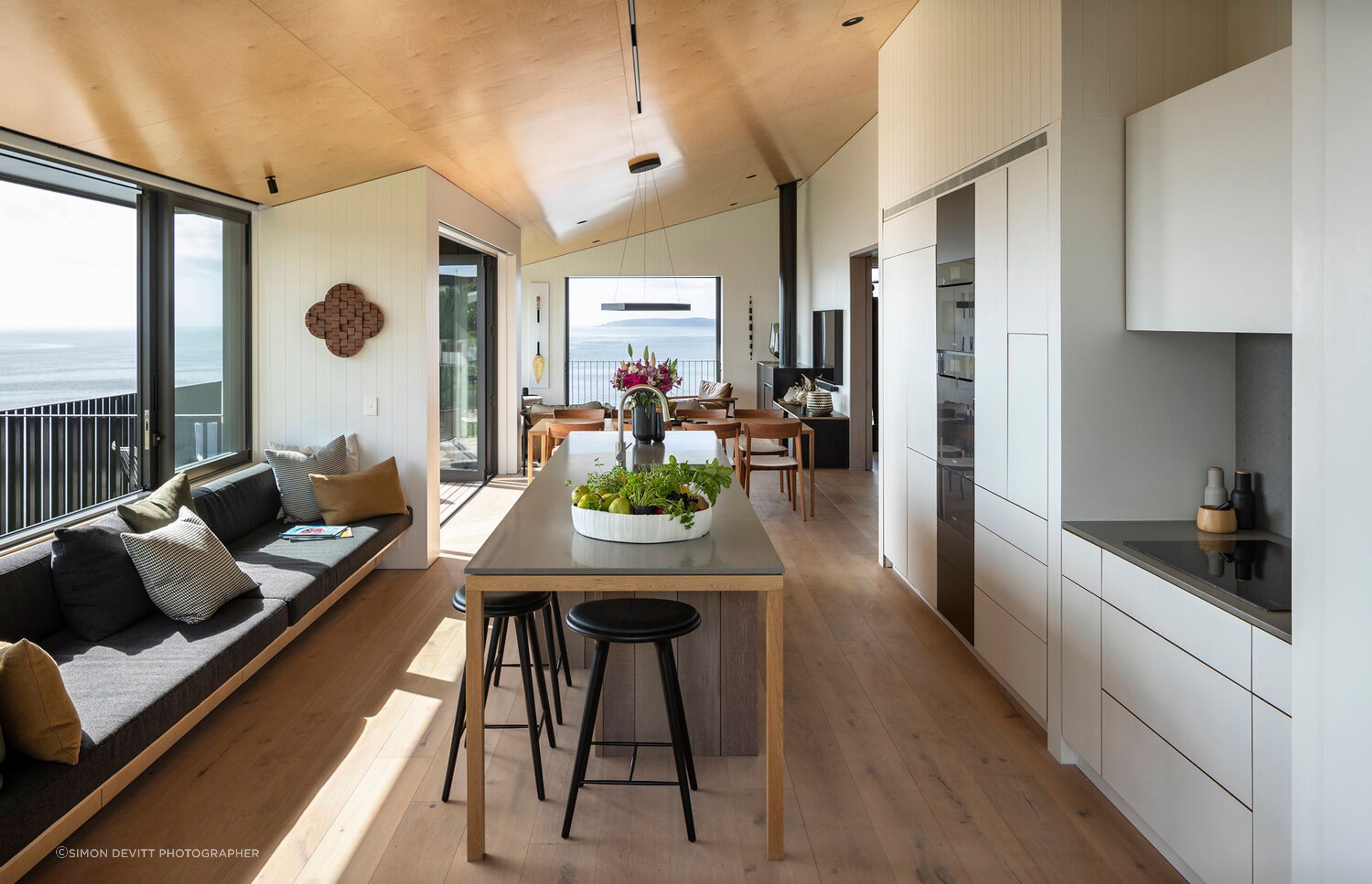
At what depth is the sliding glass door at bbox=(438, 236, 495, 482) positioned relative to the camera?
8484mm

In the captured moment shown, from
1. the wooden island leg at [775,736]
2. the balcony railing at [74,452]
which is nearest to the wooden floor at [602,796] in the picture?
the wooden island leg at [775,736]

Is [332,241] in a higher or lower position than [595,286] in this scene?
lower

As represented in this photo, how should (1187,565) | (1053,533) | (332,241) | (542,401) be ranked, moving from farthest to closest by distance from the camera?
(542,401)
(332,241)
(1053,533)
(1187,565)

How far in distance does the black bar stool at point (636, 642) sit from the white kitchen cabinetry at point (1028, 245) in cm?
169

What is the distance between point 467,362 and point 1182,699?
729cm

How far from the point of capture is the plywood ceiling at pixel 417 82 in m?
3.01

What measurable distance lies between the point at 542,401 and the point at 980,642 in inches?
419

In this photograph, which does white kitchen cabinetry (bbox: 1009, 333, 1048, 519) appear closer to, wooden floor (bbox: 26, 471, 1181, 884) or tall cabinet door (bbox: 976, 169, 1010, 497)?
tall cabinet door (bbox: 976, 169, 1010, 497)

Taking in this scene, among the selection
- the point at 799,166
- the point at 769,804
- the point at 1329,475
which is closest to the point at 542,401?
the point at 799,166

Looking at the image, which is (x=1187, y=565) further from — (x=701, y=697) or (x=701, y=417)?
(x=701, y=417)

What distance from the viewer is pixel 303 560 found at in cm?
464

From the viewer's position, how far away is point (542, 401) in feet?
46.6

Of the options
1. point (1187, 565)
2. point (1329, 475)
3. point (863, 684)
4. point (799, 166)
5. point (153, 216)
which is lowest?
point (863, 684)

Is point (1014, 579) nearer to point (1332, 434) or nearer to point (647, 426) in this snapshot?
point (1332, 434)
